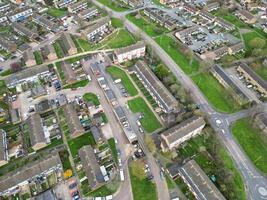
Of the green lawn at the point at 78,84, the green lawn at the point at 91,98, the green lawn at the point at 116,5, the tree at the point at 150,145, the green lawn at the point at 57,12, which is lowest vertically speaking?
the tree at the point at 150,145

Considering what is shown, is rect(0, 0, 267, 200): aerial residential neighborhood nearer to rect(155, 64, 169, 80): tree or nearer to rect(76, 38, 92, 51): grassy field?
rect(155, 64, 169, 80): tree

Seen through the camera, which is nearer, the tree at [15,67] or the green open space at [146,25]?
the tree at [15,67]

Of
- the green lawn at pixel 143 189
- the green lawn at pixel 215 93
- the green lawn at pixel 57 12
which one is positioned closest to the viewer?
the green lawn at pixel 143 189

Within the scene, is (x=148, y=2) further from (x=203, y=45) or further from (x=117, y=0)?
(x=203, y=45)

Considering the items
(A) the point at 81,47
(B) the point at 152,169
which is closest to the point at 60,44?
(A) the point at 81,47

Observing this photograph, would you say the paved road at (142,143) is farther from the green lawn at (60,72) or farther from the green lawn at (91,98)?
the green lawn at (60,72)

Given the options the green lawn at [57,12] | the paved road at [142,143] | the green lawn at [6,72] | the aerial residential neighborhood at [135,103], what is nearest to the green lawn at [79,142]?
the aerial residential neighborhood at [135,103]

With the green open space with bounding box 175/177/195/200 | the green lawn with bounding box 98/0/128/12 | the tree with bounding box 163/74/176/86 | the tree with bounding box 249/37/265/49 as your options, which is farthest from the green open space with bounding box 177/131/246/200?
the green lawn with bounding box 98/0/128/12
